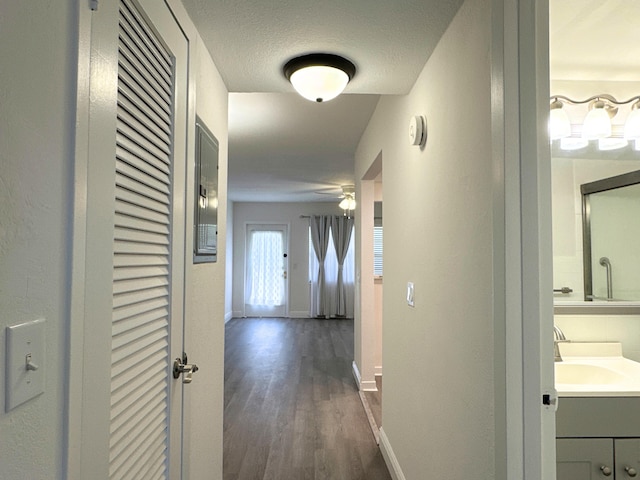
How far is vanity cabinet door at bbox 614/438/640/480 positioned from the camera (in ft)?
4.49

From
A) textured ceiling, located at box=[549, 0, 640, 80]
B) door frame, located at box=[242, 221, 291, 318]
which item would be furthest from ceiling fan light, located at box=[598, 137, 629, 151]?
door frame, located at box=[242, 221, 291, 318]

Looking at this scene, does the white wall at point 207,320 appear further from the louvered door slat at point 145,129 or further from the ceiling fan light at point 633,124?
the ceiling fan light at point 633,124

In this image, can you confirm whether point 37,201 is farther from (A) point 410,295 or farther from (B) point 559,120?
(B) point 559,120

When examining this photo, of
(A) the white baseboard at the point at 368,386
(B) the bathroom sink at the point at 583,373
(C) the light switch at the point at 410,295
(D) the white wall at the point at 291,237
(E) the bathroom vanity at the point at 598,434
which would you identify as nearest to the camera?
(E) the bathroom vanity at the point at 598,434

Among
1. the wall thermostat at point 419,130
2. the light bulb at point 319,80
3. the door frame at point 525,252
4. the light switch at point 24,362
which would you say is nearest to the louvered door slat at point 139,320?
the light switch at point 24,362

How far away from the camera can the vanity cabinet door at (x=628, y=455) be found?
137 cm

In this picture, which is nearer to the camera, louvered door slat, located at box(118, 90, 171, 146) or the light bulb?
louvered door slat, located at box(118, 90, 171, 146)

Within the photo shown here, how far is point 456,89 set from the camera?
4.72 ft

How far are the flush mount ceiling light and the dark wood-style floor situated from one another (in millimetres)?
2151

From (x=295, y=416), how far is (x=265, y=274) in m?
5.31

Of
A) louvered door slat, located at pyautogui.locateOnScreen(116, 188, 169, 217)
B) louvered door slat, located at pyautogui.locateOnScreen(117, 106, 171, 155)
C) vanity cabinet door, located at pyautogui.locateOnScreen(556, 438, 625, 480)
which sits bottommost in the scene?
vanity cabinet door, located at pyautogui.locateOnScreen(556, 438, 625, 480)

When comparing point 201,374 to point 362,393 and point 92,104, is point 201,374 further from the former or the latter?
point 362,393

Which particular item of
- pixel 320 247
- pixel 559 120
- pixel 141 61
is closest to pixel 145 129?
pixel 141 61

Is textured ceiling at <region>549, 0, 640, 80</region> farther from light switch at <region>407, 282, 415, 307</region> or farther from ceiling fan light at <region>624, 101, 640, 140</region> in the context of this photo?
light switch at <region>407, 282, 415, 307</region>
